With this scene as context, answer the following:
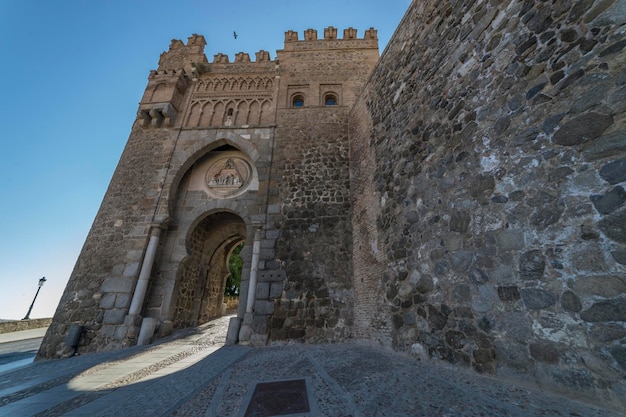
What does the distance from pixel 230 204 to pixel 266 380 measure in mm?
6062

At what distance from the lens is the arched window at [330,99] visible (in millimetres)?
9125

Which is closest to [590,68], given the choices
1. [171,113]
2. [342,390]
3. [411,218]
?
[411,218]

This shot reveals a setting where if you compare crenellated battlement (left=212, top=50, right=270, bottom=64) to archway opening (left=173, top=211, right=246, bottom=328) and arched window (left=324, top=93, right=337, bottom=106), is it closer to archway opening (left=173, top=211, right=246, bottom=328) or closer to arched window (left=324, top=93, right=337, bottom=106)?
arched window (left=324, top=93, right=337, bottom=106)

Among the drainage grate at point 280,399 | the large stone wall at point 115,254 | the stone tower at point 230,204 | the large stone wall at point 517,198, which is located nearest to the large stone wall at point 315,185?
→ the stone tower at point 230,204

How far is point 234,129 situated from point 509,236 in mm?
8691

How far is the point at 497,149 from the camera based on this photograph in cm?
288

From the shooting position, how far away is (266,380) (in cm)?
307

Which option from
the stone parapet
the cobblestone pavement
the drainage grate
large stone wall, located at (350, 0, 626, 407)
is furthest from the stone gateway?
the stone parapet

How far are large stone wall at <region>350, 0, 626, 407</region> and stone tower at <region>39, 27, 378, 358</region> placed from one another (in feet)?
8.65

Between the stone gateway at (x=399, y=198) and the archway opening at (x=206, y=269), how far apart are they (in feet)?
0.26

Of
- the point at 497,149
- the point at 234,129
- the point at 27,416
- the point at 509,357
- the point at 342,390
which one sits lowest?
the point at 27,416

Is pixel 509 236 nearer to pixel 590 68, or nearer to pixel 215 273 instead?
pixel 590 68

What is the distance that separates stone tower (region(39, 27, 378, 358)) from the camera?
623 centimetres

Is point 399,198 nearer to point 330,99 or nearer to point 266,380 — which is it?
point 266,380
